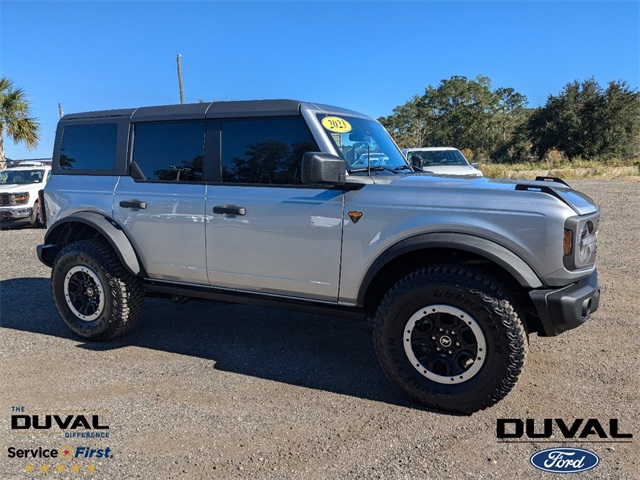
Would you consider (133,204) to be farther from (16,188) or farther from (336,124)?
(16,188)

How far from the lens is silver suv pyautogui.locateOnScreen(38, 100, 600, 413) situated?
10.3 feet

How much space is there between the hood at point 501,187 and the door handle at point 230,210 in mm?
1040

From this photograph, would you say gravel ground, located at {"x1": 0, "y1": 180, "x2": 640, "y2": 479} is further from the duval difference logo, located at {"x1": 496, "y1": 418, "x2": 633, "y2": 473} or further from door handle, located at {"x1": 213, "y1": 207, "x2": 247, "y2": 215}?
door handle, located at {"x1": 213, "y1": 207, "x2": 247, "y2": 215}

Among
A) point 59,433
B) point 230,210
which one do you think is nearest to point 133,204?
point 230,210

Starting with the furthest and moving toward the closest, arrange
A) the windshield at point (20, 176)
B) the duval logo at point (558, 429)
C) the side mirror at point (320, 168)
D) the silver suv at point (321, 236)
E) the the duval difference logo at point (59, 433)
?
1. the windshield at point (20, 176)
2. the side mirror at point (320, 168)
3. the silver suv at point (321, 236)
4. the duval logo at point (558, 429)
5. the the duval difference logo at point (59, 433)

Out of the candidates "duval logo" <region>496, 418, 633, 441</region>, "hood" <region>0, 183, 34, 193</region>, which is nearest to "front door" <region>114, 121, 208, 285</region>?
"duval logo" <region>496, 418, 633, 441</region>

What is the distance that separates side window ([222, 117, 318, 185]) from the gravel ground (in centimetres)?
152

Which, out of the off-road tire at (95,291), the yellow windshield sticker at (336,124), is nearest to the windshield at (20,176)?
the off-road tire at (95,291)

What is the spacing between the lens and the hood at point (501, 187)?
10.1 ft

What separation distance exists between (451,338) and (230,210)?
1.88m

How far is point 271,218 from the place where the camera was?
3779 mm

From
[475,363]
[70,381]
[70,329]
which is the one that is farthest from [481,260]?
[70,329]

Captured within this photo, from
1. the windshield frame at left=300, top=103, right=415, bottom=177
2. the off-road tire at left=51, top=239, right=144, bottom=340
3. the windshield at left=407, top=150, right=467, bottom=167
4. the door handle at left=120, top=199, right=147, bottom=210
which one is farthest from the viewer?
the windshield at left=407, top=150, right=467, bottom=167

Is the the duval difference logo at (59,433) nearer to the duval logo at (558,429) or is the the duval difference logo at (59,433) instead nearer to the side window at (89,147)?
the side window at (89,147)
